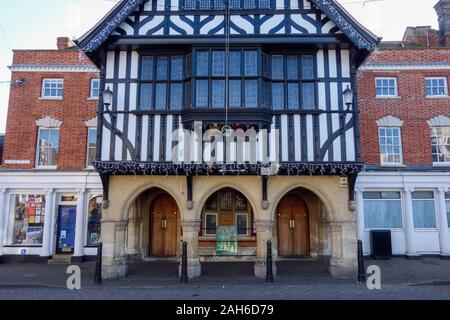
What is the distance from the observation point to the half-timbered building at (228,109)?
1129cm

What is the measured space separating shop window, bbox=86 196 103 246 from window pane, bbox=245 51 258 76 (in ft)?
27.8

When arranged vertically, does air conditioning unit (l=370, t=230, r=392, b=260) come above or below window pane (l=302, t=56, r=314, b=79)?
below

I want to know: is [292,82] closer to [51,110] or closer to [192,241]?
[192,241]

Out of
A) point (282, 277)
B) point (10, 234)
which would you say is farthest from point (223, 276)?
point (10, 234)

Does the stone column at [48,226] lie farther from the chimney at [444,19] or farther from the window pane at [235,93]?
the chimney at [444,19]

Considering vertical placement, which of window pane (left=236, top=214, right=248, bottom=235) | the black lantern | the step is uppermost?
the black lantern

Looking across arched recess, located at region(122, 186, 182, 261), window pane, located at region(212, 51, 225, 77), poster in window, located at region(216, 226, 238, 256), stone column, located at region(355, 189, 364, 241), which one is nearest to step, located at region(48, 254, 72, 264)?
arched recess, located at region(122, 186, 182, 261)

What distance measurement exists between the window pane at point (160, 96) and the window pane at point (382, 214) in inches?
381

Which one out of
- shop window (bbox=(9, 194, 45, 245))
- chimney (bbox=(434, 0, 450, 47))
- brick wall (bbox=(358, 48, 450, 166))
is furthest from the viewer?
chimney (bbox=(434, 0, 450, 47))

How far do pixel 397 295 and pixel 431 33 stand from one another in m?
14.3

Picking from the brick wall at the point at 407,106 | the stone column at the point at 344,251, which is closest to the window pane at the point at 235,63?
the stone column at the point at 344,251

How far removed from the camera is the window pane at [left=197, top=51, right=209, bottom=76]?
11.8 metres

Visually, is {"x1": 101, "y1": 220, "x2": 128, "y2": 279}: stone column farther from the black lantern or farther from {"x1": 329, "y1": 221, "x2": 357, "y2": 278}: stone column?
the black lantern

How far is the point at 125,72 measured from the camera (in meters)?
12.0
